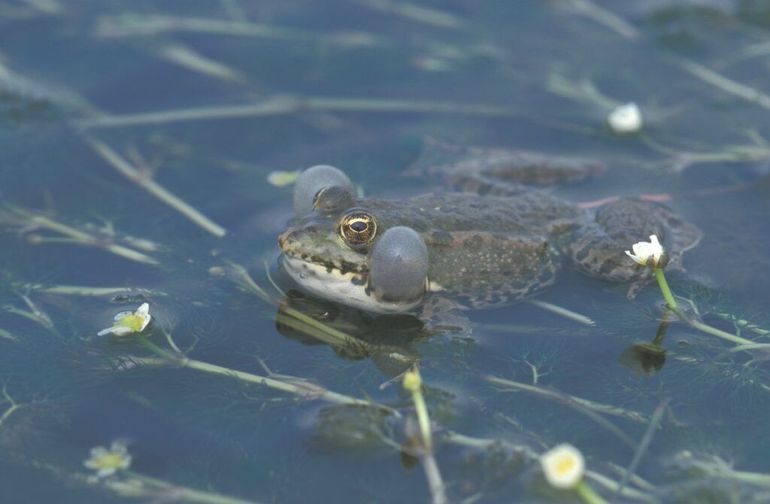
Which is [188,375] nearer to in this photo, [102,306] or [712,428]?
[102,306]

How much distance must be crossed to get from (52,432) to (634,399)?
286cm

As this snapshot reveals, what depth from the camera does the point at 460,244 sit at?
19.4ft

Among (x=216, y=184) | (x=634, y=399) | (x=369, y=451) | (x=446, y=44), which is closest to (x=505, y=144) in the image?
(x=446, y=44)

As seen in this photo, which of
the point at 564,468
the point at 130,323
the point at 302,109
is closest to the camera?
the point at 564,468

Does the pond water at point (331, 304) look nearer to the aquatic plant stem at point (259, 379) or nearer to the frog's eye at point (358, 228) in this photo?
the aquatic plant stem at point (259, 379)

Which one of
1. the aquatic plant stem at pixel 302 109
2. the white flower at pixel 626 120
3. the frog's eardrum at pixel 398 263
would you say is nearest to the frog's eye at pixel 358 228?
the frog's eardrum at pixel 398 263

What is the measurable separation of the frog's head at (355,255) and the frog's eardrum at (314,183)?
7cm

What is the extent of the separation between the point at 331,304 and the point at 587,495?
217 centimetres

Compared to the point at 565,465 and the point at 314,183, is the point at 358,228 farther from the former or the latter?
the point at 565,465

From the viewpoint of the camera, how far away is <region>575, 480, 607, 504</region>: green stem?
4203 mm

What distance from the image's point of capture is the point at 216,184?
7051 millimetres

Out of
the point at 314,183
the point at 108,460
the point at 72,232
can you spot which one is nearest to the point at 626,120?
the point at 314,183

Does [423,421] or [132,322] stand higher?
[423,421]

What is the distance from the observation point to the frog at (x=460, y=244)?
568 cm
